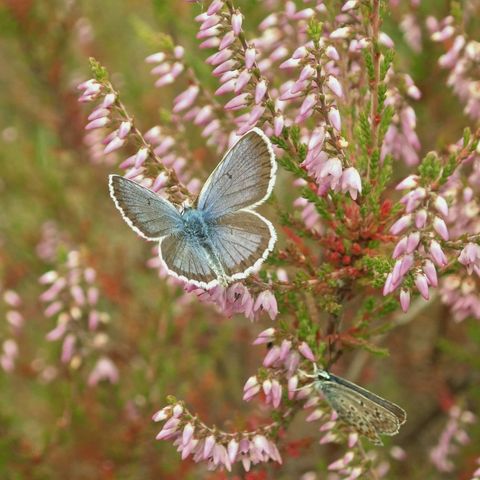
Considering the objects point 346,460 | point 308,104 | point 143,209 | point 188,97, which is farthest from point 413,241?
point 188,97

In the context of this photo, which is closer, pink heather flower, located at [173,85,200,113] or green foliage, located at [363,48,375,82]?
green foliage, located at [363,48,375,82]

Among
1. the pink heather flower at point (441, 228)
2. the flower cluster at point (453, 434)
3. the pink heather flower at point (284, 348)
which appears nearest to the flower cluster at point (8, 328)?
the pink heather flower at point (284, 348)

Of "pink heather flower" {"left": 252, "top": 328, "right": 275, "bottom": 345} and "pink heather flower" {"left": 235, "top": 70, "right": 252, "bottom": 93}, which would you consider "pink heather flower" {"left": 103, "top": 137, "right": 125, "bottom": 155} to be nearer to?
"pink heather flower" {"left": 235, "top": 70, "right": 252, "bottom": 93}

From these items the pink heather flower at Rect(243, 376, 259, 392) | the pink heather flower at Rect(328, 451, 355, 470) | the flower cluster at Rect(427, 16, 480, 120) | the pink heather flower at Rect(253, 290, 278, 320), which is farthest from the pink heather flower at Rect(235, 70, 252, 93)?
the pink heather flower at Rect(328, 451, 355, 470)

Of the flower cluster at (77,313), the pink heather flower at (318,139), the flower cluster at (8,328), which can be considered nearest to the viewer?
the pink heather flower at (318,139)

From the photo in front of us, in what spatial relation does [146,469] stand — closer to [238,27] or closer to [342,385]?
[342,385]

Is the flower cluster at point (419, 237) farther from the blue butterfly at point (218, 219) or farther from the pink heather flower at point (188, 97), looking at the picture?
the pink heather flower at point (188, 97)
